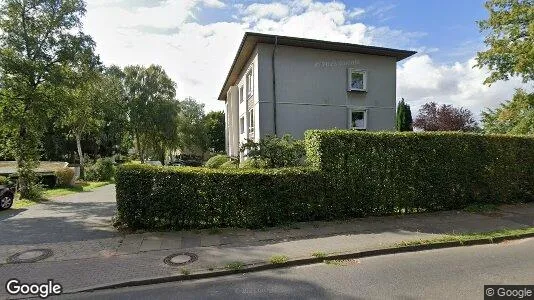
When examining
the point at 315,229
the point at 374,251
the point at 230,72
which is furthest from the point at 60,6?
the point at 374,251

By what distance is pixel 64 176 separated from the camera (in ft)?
72.2

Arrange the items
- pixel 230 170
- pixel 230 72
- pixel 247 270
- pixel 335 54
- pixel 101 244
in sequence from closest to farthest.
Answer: pixel 247 270, pixel 101 244, pixel 230 170, pixel 335 54, pixel 230 72

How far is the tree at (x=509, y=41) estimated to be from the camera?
50.4ft

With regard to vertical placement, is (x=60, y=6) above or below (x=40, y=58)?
above

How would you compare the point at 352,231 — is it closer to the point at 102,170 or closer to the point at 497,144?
the point at 497,144

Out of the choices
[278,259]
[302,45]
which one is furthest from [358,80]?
[278,259]

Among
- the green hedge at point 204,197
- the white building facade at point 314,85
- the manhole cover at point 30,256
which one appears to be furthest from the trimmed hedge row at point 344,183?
the white building facade at point 314,85

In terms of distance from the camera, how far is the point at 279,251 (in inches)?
249

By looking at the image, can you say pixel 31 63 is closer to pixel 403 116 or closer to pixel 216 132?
pixel 403 116

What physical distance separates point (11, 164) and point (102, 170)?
249 inches

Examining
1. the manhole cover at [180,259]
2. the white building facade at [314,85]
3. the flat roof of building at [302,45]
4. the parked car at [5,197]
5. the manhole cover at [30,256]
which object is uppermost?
the flat roof of building at [302,45]

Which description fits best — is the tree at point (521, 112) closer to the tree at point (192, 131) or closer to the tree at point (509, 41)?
the tree at point (509, 41)

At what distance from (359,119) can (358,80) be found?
7.40ft

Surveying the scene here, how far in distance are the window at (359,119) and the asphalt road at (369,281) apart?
42.7 feet
